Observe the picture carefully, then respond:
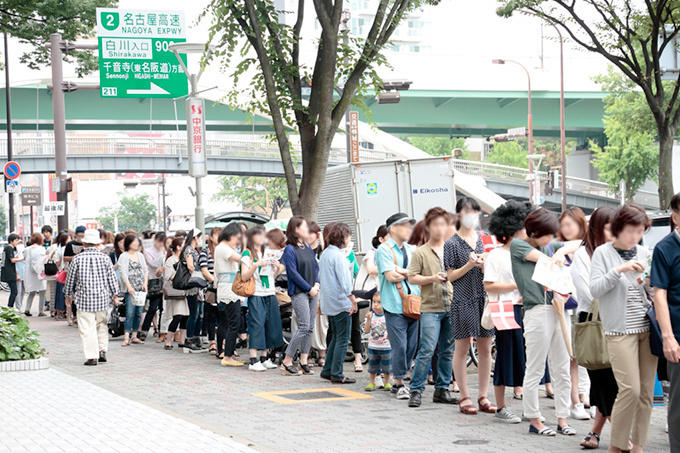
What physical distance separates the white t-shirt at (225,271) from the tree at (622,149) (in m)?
33.0

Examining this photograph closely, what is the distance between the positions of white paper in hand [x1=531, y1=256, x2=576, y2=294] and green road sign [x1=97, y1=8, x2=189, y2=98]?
15.9 m

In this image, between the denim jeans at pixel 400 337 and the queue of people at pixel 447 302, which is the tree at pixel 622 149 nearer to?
the queue of people at pixel 447 302

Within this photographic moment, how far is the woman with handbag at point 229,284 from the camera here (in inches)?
470

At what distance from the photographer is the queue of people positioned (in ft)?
19.7

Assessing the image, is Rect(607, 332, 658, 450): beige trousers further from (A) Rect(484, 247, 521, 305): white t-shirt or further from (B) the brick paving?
(A) Rect(484, 247, 521, 305): white t-shirt

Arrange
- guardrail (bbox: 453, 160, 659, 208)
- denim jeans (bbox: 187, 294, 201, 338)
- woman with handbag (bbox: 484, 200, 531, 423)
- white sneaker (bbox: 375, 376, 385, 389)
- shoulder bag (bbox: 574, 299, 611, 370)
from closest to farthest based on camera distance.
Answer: shoulder bag (bbox: 574, 299, 611, 370)
woman with handbag (bbox: 484, 200, 531, 423)
white sneaker (bbox: 375, 376, 385, 389)
denim jeans (bbox: 187, 294, 201, 338)
guardrail (bbox: 453, 160, 659, 208)

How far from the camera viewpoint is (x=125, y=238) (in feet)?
47.1

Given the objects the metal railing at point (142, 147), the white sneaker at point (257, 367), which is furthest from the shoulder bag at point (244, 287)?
the metal railing at point (142, 147)

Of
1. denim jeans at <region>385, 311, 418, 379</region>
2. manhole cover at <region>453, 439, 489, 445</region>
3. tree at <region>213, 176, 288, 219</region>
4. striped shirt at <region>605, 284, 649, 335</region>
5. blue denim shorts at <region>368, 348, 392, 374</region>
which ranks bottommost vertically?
manhole cover at <region>453, 439, 489, 445</region>

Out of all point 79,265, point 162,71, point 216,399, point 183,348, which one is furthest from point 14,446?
point 162,71

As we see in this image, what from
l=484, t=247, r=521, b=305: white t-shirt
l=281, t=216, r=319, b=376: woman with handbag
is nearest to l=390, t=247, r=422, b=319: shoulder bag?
l=484, t=247, r=521, b=305: white t-shirt

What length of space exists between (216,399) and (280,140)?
5.40 metres

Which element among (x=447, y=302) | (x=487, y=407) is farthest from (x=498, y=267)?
(x=487, y=407)

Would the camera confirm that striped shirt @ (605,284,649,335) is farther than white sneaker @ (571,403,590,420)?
No
